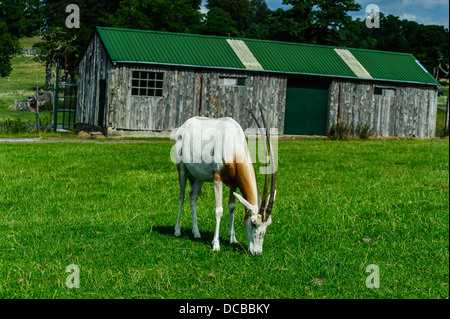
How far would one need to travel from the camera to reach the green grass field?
5844 millimetres

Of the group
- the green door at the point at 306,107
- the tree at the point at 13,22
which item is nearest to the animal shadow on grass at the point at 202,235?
the green door at the point at 306,107

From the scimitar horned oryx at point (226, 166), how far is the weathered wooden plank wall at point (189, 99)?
59.3ft

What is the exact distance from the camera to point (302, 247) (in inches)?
289

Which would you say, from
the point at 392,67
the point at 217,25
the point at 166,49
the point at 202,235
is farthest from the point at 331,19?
the point at 202,235

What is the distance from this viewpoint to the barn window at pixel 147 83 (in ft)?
83.4

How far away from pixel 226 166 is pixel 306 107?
72.7ft

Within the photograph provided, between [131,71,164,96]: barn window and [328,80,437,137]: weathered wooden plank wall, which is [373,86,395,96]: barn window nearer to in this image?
[328,80,437,137]: weathered wooden plank wall

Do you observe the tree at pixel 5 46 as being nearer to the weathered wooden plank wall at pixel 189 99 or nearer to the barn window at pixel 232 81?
the weathered wooden plank wall at pixel 189 99

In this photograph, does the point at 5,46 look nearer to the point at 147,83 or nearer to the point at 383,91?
the point at 147,83
